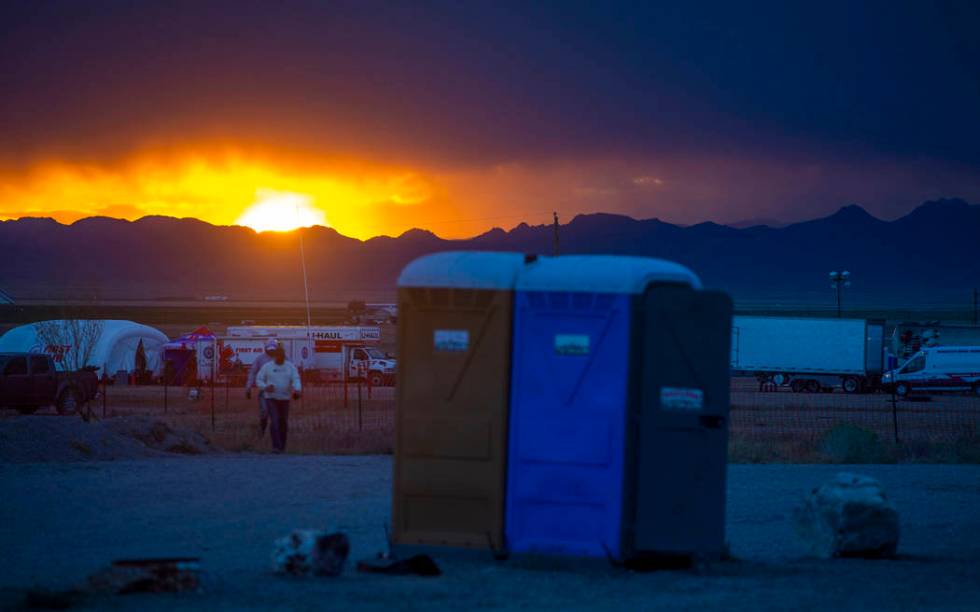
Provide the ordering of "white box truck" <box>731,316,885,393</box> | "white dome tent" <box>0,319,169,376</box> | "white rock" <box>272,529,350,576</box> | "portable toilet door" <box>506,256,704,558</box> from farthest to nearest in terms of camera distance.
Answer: "white box truck" <box>731,316,885,393</box> → "white dome tent" <box>0,319,169,376</box> → "portable toilet door" <box>506,256,704,558</box> → "white rock" <box>272,529,350,576</box>

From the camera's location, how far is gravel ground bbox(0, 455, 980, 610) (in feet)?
28.4

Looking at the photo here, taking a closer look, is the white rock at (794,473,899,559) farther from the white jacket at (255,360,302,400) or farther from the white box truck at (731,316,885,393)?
the white box truck at (731,316,885,393)

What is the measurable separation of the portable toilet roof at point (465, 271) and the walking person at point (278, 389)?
988cm

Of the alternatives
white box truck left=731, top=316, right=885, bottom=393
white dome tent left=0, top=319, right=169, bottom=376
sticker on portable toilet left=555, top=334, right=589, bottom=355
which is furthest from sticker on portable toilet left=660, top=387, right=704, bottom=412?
white box truck left=731, top=316, right=885, bottom=393

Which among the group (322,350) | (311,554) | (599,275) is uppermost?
(322,350)

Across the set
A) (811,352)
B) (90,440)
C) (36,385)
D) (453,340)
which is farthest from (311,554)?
(811,352)

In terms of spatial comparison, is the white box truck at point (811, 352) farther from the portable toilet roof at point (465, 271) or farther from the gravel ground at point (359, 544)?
the portable toilet roof at point (465, 271)

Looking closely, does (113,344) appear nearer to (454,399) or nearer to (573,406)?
(454,399)

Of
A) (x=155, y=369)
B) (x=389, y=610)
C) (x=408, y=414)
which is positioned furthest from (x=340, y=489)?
(x=155, y=369)

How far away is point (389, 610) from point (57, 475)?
953cm

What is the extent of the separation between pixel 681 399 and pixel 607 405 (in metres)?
0.57

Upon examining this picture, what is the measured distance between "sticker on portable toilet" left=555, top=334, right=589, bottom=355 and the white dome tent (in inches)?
1559

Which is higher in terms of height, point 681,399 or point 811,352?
point 811,352

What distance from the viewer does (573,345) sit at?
948cm
